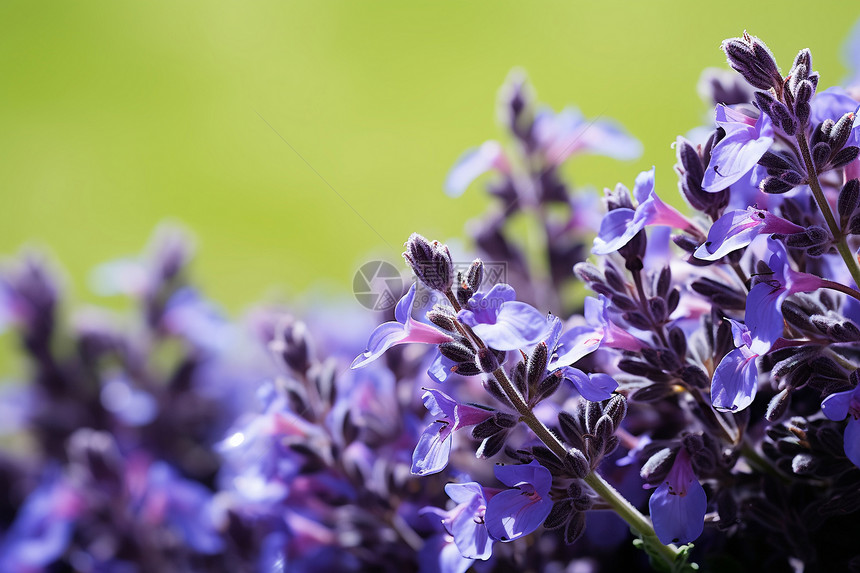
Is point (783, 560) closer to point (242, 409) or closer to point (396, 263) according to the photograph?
point (396, 263)

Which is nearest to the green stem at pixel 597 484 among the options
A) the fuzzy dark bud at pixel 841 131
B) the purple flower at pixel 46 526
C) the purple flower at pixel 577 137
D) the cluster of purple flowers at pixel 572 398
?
the cluster of purple flowers at pixel 572 398

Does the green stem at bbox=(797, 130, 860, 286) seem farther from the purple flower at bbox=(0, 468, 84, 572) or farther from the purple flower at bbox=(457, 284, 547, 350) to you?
the purple flower at bbox=(0, 468, 84, 572)

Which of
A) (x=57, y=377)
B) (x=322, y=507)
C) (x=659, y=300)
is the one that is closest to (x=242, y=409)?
(x=57, y=377)

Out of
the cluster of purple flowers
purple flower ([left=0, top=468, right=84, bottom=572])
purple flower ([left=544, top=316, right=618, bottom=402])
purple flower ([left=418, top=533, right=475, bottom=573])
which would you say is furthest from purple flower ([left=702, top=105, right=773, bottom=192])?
purple flower ([left=0, top=468, right=84, bottom=572])

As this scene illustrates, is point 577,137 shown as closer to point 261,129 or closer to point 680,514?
point 680,514

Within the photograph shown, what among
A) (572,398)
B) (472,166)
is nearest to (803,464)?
(572,398)

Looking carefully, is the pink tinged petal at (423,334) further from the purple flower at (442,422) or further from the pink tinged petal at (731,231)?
the pink tinged petal at (731,231)
